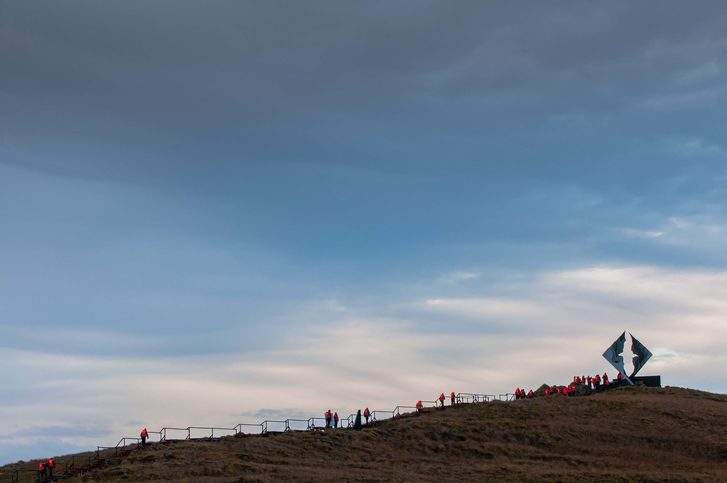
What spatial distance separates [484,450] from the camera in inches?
2090

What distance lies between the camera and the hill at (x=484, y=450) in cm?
4738

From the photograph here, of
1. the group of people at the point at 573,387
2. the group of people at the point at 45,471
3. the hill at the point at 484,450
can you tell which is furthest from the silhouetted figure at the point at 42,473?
the group of people at the point at 573,387

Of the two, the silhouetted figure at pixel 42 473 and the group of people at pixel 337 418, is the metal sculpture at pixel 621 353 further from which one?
the silhouetted figure at pixel 42 473

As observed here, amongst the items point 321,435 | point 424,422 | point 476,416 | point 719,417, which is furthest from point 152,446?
point 719,417

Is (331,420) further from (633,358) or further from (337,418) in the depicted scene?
(633,358)

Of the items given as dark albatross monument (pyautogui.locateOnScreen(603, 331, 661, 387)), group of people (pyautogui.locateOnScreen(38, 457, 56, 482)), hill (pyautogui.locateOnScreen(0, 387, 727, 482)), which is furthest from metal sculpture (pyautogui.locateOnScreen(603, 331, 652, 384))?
group of people (pyautogui.locateOnScreen(38, 457, 56, 482))

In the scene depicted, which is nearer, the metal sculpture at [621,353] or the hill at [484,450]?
the hill at [484,450]

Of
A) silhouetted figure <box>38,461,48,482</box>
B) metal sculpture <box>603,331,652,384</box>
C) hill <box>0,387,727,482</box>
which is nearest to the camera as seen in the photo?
silhouetted figure <box>38,461,48,482</box>

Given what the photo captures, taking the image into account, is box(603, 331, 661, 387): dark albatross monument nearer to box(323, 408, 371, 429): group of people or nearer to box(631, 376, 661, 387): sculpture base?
box(631, 376, 661, 387): sculpture base

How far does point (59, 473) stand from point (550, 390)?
40009mm

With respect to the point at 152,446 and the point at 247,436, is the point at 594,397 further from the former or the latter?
the point at 152,446

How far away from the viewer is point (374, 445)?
53.4m

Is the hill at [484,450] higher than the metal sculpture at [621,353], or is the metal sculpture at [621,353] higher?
the metal sculpture at [621,353]

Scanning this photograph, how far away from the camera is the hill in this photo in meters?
47.4
